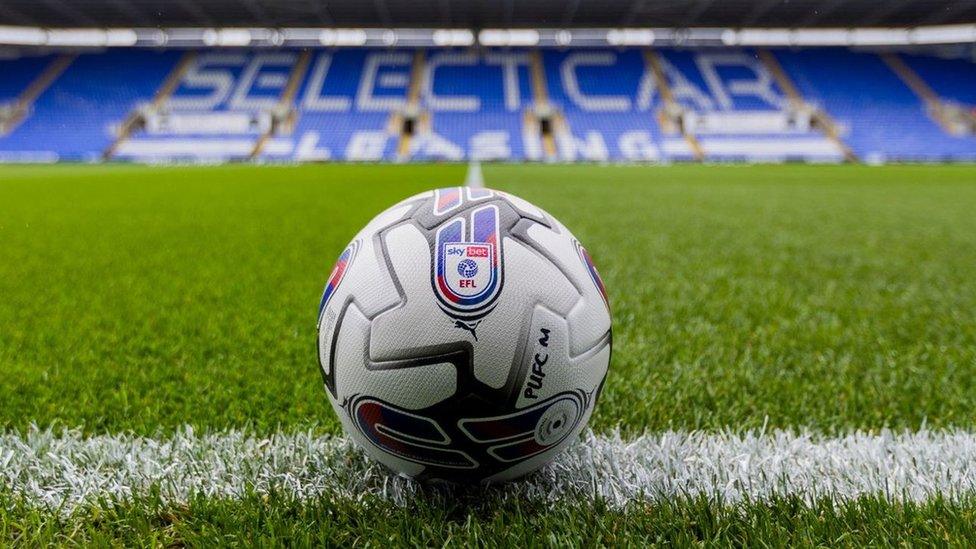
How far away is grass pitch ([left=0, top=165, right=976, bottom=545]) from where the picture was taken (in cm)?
119

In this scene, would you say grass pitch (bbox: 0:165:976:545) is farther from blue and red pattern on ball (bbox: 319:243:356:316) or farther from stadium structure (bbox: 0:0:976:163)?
stadium structure (bbox: 0:0:976:163)

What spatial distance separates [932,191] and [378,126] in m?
23.7

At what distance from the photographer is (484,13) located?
28500 millimetres

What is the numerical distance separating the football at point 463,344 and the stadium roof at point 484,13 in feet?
91.6

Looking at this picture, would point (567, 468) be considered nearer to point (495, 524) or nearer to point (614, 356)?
point (495, 524)

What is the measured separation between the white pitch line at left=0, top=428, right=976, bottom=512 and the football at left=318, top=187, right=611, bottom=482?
0.45 feet

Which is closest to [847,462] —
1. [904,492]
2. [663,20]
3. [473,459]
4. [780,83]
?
[904,492]

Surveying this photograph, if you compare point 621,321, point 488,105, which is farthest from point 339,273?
point 488,105

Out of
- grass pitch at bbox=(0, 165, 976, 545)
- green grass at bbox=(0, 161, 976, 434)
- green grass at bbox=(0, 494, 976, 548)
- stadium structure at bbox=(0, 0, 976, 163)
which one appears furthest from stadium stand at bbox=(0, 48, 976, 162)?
green grass at bbox=(0, 494, 976, 548)

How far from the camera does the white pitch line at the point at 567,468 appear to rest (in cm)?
132

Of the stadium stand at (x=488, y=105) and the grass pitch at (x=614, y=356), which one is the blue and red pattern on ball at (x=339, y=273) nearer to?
the grass pitch at (x=614, y=356)

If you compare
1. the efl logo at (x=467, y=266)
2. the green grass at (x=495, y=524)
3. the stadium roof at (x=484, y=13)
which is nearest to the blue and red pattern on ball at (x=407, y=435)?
the green grass at (x=495, y=524)

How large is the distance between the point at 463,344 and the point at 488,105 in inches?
1244

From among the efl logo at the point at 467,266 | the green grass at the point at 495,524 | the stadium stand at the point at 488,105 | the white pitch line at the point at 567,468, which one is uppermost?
the stadium stand at the point at 488,105
